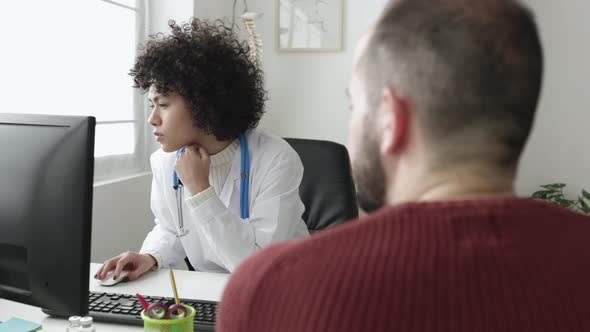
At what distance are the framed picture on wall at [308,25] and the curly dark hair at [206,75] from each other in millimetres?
1550

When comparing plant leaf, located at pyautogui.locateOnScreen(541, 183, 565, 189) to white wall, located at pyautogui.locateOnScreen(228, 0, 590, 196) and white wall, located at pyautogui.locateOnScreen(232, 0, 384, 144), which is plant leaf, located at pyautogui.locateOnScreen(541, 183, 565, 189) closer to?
white wall, located at pyautogui.locateOnScreen(228, 0, 590, 196)

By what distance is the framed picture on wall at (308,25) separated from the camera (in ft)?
11.3

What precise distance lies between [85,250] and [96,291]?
464 millimetres

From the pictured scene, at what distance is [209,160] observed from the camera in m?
1.77

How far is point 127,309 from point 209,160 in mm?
623

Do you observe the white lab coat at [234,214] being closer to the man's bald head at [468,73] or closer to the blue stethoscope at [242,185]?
the blue stethoscope at [242,185]

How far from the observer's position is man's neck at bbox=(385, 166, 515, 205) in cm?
58

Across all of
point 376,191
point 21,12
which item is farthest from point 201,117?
point 376,191

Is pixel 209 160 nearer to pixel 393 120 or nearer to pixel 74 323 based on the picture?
pixel 74 323

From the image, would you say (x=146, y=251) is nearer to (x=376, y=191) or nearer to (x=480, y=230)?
(x=376, y=191)

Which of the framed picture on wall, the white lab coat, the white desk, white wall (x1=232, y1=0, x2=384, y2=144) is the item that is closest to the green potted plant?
white wall (x1=232, y1=0, x2=384, y2=144)

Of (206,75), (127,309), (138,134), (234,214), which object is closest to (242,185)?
(234,214)

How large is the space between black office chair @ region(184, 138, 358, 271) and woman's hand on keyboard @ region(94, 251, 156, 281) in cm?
63

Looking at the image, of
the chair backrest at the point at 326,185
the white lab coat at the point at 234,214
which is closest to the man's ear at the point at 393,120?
the white lab coat at the point at 234,214
